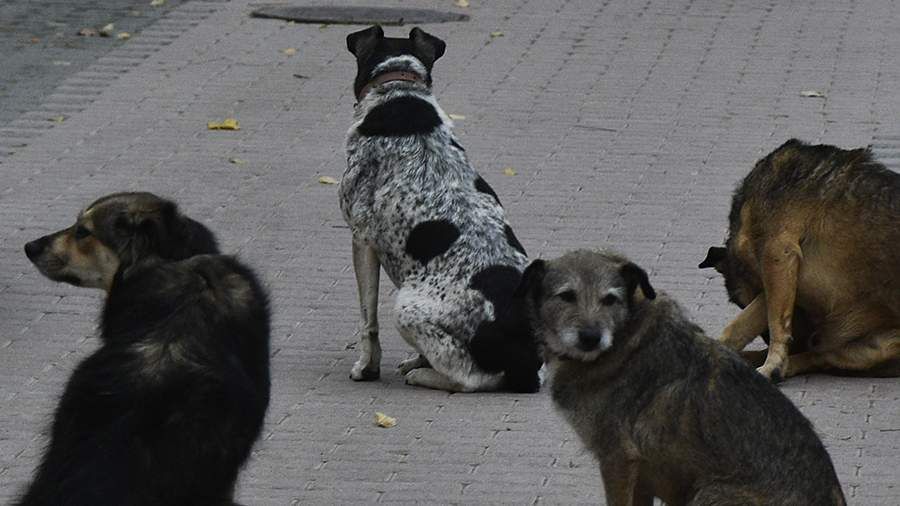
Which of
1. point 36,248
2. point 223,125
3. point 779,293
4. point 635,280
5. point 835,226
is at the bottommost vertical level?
point 223,125

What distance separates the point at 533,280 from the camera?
7012 millimetres

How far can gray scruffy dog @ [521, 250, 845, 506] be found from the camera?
6.31 meters

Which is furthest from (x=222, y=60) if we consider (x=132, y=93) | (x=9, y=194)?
(x=9, y=194)

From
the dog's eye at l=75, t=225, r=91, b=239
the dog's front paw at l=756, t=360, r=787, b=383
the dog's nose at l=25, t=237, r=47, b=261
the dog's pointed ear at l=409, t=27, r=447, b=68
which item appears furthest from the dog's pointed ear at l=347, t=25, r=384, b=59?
the dog's eye at l=75, t=225, r=91, b=239

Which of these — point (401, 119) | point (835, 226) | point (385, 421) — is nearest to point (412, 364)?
point (385, 421)

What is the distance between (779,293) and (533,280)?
2317 millimetres

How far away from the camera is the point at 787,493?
20.4 feet

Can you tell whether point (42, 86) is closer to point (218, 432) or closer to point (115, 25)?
point (115, 25)

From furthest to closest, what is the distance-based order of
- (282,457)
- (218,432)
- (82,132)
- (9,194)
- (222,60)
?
(222,60) < (82,132) < (9,194) < (282,457) < (218,432)

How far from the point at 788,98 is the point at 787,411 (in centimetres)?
877

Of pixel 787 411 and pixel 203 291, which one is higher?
pixel 203 291

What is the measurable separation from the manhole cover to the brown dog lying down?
8728 mm

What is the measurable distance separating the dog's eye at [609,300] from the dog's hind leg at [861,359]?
2578 mm

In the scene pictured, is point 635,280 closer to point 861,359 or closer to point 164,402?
point 164,402
